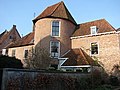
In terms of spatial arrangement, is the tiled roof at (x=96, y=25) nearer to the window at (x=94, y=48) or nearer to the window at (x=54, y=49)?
the window at (x=94, y=48)

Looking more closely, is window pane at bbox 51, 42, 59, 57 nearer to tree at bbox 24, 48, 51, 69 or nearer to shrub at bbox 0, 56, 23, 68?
tree at bbox 24, 48, 51, 69

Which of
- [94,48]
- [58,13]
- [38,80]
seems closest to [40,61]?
[38,80]

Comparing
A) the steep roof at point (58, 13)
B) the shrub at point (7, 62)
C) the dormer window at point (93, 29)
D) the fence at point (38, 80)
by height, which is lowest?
the fence at point (38, 80)

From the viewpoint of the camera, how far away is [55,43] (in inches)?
1123

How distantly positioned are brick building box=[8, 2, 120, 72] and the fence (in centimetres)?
776

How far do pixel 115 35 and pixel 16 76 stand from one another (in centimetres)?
1745

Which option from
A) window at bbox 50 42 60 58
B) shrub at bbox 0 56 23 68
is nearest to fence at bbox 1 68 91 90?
shrub at bbox 0 56 23 68

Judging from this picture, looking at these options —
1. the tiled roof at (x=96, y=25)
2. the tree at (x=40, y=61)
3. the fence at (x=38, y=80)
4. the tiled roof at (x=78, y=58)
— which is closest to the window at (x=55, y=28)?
the tiled roof at (x=96, y=25)

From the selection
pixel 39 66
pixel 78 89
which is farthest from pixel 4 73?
pixel 39 66

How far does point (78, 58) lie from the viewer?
87.2 feet

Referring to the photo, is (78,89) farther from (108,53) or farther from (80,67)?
(108,53)

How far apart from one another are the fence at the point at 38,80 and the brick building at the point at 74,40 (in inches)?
306

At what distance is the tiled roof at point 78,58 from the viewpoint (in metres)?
25.4

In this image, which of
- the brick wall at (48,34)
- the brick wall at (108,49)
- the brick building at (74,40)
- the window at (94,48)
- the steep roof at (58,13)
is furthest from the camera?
the steep roof at (58,13)
